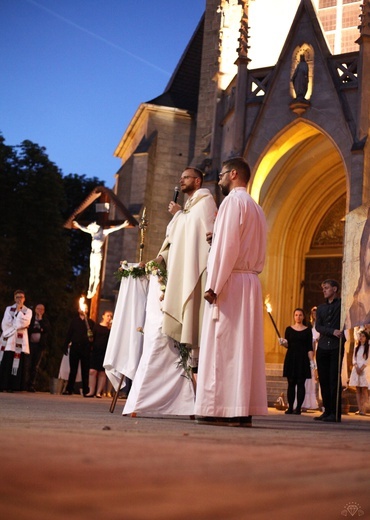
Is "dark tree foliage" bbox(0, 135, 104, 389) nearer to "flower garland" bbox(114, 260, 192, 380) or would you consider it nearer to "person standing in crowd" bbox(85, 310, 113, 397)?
"person standing in crowd" bbox(85, 310, 113, 397)

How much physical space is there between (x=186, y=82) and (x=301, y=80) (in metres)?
13.9

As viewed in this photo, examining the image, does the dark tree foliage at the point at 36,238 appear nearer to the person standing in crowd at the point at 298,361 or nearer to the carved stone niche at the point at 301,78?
the carved stone niche at the point at 301,78

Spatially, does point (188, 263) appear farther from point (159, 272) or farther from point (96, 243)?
point (96, 243)

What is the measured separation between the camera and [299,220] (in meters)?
25.9

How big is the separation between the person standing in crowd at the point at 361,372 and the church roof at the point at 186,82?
17.7 metres

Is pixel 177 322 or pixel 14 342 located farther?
pixel 14 342

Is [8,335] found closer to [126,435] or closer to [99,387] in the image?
[99,387]

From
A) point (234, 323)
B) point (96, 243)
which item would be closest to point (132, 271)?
point (234, 323)

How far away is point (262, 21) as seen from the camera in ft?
88.0

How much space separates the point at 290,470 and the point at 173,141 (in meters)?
30.6

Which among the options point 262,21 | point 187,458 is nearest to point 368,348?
Answer: point 262,21

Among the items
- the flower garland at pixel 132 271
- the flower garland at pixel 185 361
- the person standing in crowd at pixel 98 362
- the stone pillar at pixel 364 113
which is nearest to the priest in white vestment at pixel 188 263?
the flower garland at pixel 185 361

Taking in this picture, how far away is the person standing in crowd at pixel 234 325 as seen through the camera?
7703mm

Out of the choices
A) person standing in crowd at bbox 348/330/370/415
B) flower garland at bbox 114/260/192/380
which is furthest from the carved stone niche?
flower garland at bbox 114/260/192/380
